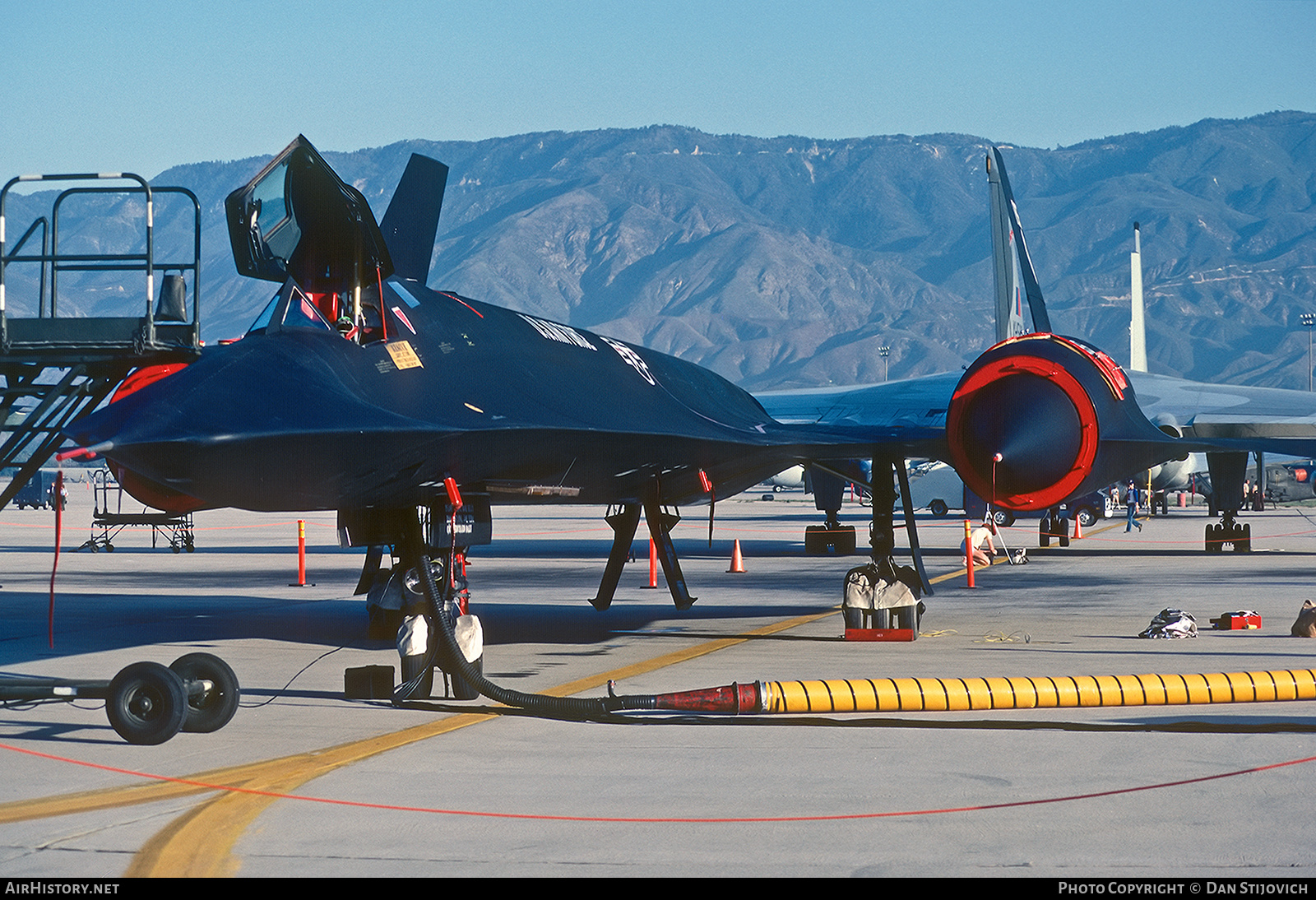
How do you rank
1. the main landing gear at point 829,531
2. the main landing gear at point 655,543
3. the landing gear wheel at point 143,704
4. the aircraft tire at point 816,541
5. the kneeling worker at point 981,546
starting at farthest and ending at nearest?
1. the aircraft tire at point 816,541
2. the main landing gear at point 829,531
3. the kneeling worker at point 981,546
4. the main landing gear at point 655,543
5. the landing gear wheel at point 143,704

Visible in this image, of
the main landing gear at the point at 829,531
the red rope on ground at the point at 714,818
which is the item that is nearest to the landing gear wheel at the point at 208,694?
the red rope on ground at the point at 714,818

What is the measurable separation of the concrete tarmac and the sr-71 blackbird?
4.48ft

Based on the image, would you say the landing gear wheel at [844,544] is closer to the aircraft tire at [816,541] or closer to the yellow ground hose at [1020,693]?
the aircraft tire at [816,541]

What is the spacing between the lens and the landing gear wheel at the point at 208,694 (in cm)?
807

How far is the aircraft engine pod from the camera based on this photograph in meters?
12.7

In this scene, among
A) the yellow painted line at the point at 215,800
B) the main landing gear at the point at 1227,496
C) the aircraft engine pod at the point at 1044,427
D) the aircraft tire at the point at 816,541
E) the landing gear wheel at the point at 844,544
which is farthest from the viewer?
the aircraft tire at the point at 816,541

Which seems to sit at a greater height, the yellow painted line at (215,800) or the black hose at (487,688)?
the black hose at (487,688)

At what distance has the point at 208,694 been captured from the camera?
8.18 metres

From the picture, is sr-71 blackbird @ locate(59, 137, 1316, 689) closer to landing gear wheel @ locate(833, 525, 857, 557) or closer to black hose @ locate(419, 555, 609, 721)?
black hose @ locate(419, 555, 609, 721)

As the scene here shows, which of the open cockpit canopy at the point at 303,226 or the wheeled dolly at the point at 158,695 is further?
the open cockpit canopy at the point at 303,226

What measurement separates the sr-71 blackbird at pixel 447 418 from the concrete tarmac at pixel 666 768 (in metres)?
1.37

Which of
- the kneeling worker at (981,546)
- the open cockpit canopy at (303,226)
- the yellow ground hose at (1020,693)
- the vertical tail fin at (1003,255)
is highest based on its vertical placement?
the vertical tail fin at (1003,255)

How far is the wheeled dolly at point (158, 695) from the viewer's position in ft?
25.3
